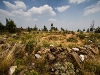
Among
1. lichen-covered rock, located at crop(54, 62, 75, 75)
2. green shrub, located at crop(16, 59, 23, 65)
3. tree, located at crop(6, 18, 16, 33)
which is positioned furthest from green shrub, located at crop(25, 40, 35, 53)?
tree, located at crop(6, 18, 16, 33)

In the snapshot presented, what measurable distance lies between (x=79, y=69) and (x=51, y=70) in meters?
0.99

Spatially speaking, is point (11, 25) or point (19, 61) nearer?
point (19, 61)

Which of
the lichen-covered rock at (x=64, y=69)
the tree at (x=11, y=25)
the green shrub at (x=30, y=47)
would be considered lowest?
the lichen-covered rock at (x=64, y=69)

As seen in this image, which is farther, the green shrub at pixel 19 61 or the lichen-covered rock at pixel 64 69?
the green shrub at pixel 19 61

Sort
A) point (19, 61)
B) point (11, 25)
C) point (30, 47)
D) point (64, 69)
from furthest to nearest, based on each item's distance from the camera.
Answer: point (11, 25) → point (30, 47) → point (19, 61) → point (64, 69)

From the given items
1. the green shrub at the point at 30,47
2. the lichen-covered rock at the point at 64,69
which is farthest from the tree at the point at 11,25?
the lichen-covered rock at the point at 64,69

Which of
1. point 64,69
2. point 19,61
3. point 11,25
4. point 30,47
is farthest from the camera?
point 11,25

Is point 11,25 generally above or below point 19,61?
above

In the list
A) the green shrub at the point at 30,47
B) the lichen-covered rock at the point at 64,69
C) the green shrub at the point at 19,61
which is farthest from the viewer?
the green shrub at the point at 30,47

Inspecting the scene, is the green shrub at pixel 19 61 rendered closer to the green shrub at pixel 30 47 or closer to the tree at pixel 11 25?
the green shrub at pixel 30 47

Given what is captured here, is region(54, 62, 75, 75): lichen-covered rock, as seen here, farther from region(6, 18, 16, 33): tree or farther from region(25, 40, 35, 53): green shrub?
region(6, 18, 16, 33): tree

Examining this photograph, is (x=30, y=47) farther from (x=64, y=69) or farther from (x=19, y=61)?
(x=64, y=69)

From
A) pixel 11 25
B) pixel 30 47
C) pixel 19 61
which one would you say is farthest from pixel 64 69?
pixel 11 25

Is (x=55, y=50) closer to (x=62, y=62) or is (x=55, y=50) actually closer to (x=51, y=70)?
(x=62, y=62)
